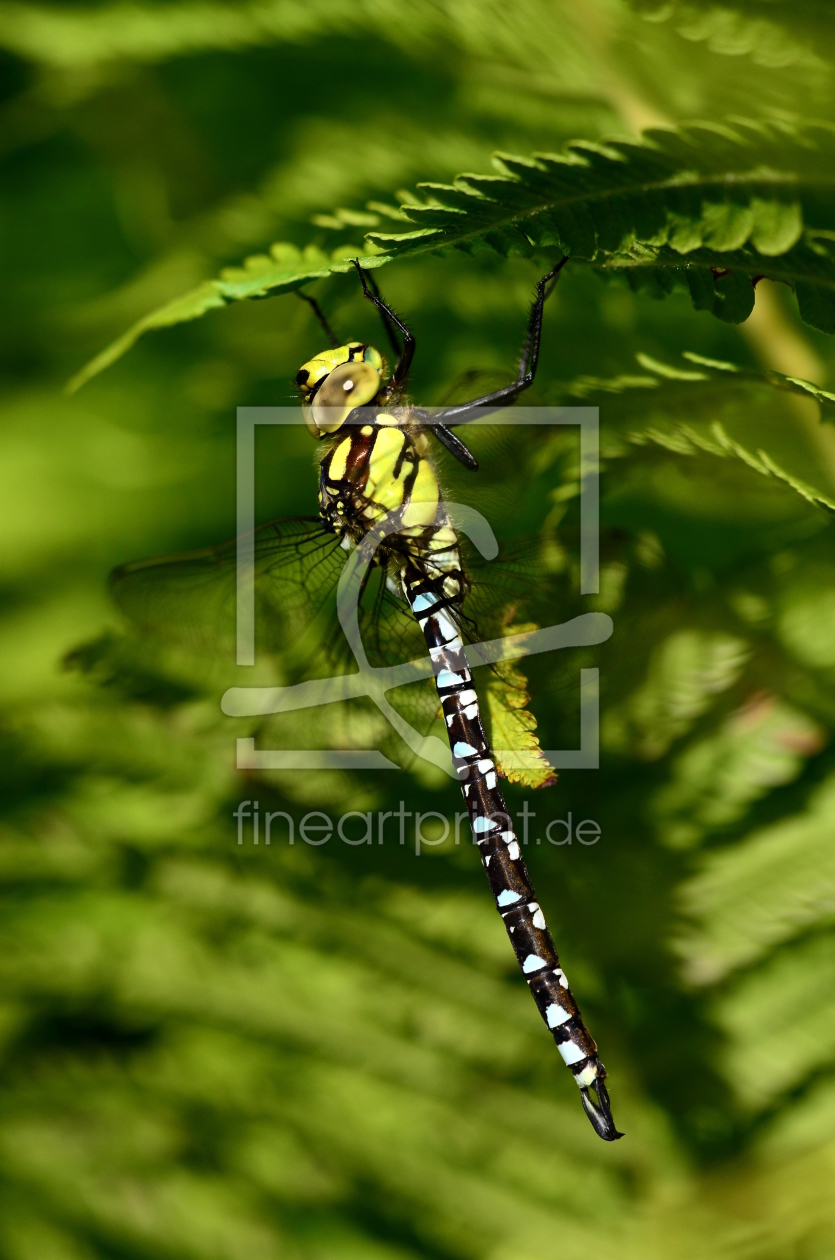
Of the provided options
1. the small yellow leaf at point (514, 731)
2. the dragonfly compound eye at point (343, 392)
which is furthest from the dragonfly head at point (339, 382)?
the small yellow leaf at point (514, 731)

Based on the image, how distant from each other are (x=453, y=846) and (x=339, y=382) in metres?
0.70

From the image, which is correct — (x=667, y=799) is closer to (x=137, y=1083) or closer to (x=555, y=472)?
(x=555, y=472)

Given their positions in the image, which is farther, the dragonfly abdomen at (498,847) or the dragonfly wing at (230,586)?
the dragonfly wing at (230,586)

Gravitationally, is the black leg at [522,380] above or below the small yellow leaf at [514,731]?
above

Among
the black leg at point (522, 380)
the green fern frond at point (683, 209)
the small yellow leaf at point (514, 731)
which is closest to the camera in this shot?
the green fern frond at point (683, 209)

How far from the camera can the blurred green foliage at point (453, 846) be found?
1295 mm

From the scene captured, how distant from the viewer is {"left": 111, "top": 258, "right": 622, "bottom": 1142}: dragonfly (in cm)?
134

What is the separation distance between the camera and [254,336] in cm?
183

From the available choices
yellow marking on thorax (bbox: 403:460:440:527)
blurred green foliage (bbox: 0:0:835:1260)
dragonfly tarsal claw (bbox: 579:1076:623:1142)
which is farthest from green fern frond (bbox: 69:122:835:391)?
dragonfly tarsal claw (bbox: 579:1076:623:1142)

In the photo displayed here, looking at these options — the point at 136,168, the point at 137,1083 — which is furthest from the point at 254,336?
the point at 137,1083

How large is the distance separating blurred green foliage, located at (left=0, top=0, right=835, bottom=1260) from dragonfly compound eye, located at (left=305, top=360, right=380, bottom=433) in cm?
11

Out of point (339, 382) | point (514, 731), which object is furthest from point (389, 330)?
point (514, 731)

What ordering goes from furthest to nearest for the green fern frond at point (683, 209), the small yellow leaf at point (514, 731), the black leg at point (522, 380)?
the small yellow leaf at point (514, 731) < the black leg at point (522, 380) < the green fern frond at point (683, 209)

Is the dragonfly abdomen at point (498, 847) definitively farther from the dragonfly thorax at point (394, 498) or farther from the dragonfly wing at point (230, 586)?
the dragonfly wing at point (230, 586)
